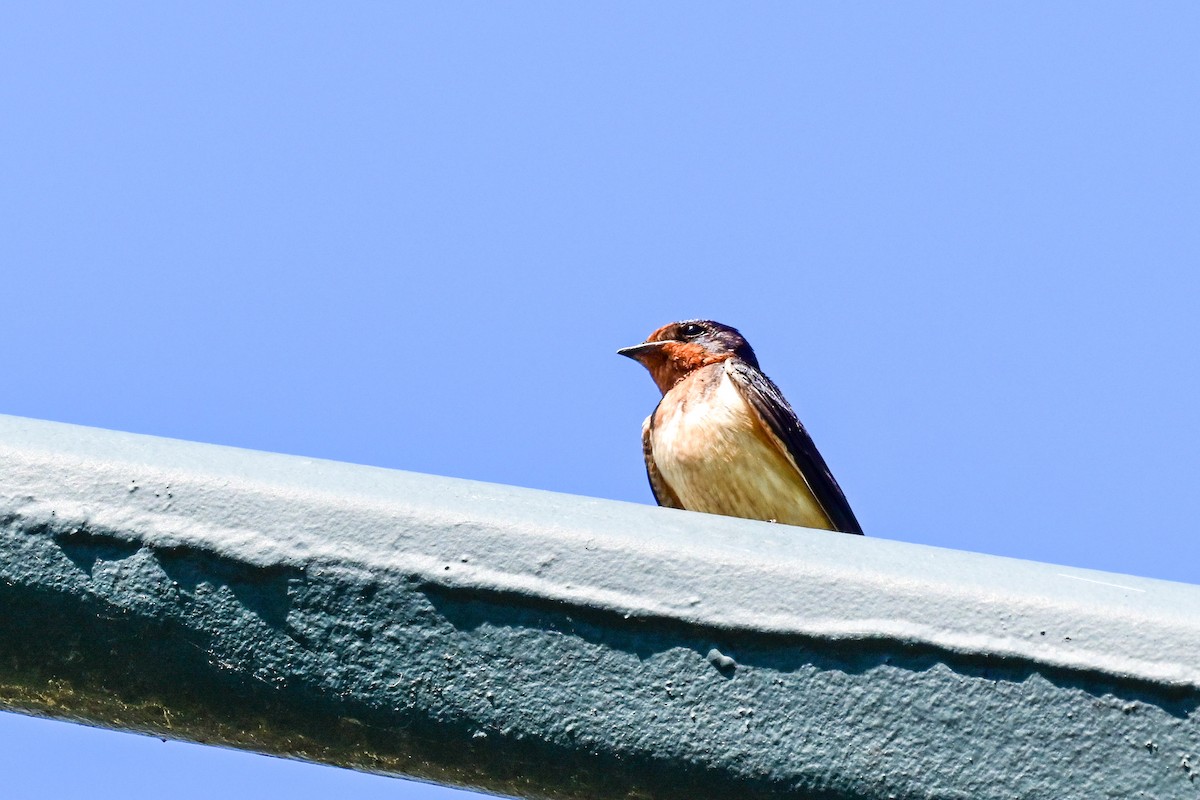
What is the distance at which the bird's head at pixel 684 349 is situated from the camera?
7.82 metres

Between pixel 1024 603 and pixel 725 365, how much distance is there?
5.32 metres

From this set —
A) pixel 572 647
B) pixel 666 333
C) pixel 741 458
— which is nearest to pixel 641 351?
pixel 666 333

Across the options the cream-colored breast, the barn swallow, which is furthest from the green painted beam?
the cream-colored breast

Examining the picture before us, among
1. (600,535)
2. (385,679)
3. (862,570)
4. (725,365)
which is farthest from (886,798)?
(725,365)

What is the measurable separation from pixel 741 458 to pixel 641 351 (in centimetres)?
147

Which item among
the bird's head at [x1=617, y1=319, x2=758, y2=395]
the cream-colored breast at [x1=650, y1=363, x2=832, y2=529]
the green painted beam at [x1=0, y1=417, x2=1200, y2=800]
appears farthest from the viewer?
the bird's head at [x1=617, y1=319, x2=758, y2=395]

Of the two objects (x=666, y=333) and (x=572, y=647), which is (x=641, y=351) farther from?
(x=572, y=647)

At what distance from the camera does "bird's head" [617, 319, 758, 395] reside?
7.82 metres

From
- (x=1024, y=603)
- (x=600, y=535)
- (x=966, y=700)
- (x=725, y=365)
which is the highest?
(x=725, y=365)

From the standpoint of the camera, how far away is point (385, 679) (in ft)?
6.70

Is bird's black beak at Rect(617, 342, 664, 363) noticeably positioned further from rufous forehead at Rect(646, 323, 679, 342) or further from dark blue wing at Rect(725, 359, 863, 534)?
dark blue wing at Rect(725, 359, 863, 534)

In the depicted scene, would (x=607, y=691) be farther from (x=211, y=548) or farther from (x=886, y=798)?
(x=211, y=548)

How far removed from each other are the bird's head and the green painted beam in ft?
18.7

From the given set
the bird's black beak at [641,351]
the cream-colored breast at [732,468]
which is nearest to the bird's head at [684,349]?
the bird's black beak at [641,351]
